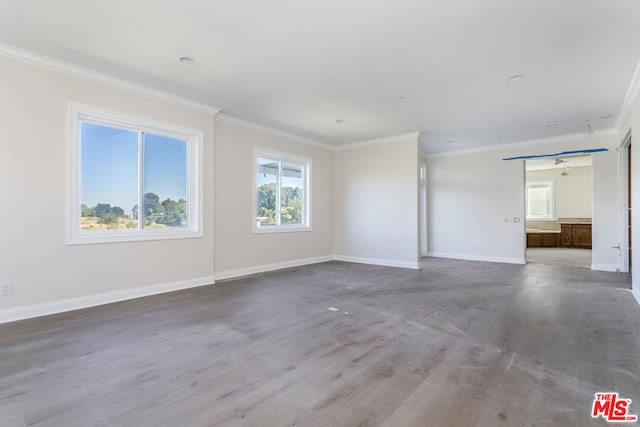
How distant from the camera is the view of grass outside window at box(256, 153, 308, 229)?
633 centimetres

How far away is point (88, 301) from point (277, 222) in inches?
140

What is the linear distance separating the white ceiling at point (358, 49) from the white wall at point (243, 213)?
2.30ft

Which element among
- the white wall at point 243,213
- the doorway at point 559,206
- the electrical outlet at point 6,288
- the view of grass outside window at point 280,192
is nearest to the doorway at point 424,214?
the white wall at point 243,213

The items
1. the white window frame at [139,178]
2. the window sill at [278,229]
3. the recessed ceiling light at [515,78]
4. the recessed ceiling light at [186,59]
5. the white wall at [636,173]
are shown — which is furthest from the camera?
the window sill at [278,229]

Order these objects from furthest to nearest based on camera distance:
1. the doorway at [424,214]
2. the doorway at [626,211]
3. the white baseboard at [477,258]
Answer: the doorway at [424,214] < the white baseboard at [477,258] < the doorway at [626,211]

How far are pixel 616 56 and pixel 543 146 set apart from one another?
164 inches

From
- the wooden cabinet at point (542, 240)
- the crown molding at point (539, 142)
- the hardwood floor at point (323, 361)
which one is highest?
the crown molding at point (539, 142)

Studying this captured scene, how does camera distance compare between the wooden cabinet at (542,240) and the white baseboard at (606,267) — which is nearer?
the white baseboard at (606,267)

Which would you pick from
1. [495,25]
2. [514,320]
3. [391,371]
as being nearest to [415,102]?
[495,25]

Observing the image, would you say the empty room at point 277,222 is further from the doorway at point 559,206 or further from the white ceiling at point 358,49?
the doorway at point 559,206

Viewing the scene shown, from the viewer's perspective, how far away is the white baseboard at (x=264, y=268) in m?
5.50

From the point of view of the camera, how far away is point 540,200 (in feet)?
38.7

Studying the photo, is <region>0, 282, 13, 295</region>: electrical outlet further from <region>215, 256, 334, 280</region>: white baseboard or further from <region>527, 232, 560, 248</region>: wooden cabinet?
<region>527, 232, 560, 248</region>: wooden cabinet

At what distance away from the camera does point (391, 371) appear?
2.29 meters
